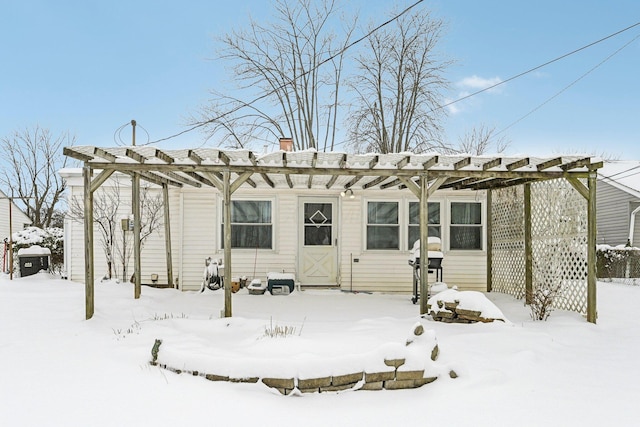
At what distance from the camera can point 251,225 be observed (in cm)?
968

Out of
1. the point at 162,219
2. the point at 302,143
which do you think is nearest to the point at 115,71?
the point at 302,143

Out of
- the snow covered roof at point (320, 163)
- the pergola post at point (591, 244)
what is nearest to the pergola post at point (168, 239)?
the snow covered roof at point (320, 163)

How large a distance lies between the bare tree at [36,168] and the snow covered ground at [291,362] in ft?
61.4

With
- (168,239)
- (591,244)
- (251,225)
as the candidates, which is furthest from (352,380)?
(168,239)

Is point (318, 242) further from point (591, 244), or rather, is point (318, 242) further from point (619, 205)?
point (619, 205)

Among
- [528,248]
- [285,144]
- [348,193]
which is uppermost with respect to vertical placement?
[285,144]

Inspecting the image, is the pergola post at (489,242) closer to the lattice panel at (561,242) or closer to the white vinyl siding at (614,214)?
the lattice panel at (561,242)

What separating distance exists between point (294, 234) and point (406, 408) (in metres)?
6.30

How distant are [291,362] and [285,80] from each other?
1603cm

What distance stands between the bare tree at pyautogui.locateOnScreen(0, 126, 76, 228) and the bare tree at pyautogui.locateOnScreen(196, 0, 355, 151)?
10.4 m

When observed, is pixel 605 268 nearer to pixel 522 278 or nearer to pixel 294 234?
pixel 522 278

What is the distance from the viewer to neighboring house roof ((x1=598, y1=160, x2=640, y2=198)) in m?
15.4

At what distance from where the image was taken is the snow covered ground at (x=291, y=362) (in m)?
3.37

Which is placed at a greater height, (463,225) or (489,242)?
(463,225)
